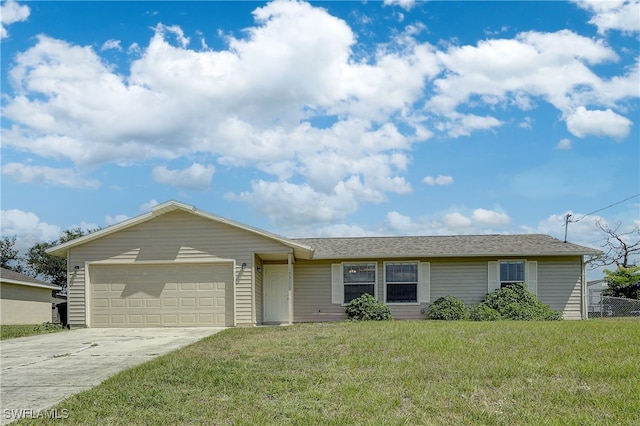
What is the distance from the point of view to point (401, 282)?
21484 mm

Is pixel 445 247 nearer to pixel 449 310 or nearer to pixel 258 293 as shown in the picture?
pixel 449 310

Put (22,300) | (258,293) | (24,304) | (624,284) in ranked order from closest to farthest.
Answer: (258,293) < (624,284) < (22,300) < (24,304)

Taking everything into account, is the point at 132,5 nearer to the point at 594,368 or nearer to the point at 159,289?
the point at 159,289

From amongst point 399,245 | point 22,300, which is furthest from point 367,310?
point 22,300

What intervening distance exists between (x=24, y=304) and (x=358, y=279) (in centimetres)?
1943

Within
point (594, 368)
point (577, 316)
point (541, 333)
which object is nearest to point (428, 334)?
point (541, 333)

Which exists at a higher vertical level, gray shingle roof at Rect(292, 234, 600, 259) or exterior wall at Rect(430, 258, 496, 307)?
gray shingle roof at Rect(292, 234, 600, 259)

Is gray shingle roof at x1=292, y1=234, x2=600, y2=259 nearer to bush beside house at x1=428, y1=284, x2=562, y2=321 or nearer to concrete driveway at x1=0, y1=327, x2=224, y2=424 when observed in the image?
bush beside house at x1=428, y1=284, x2=562, y2=321

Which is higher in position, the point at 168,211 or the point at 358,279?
the point at 168,211

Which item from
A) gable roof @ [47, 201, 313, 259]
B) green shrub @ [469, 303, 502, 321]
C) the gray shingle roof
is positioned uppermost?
gable roof @ [47, 201, 313, 259]

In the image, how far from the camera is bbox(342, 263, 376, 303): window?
2152cm

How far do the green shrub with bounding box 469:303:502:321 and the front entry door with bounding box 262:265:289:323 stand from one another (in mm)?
6392

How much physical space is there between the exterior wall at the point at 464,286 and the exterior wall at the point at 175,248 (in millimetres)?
3317

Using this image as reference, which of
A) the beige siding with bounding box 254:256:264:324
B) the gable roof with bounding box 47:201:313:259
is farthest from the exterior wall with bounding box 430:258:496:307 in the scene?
the beige siding with bounding box 254:256:264:324
